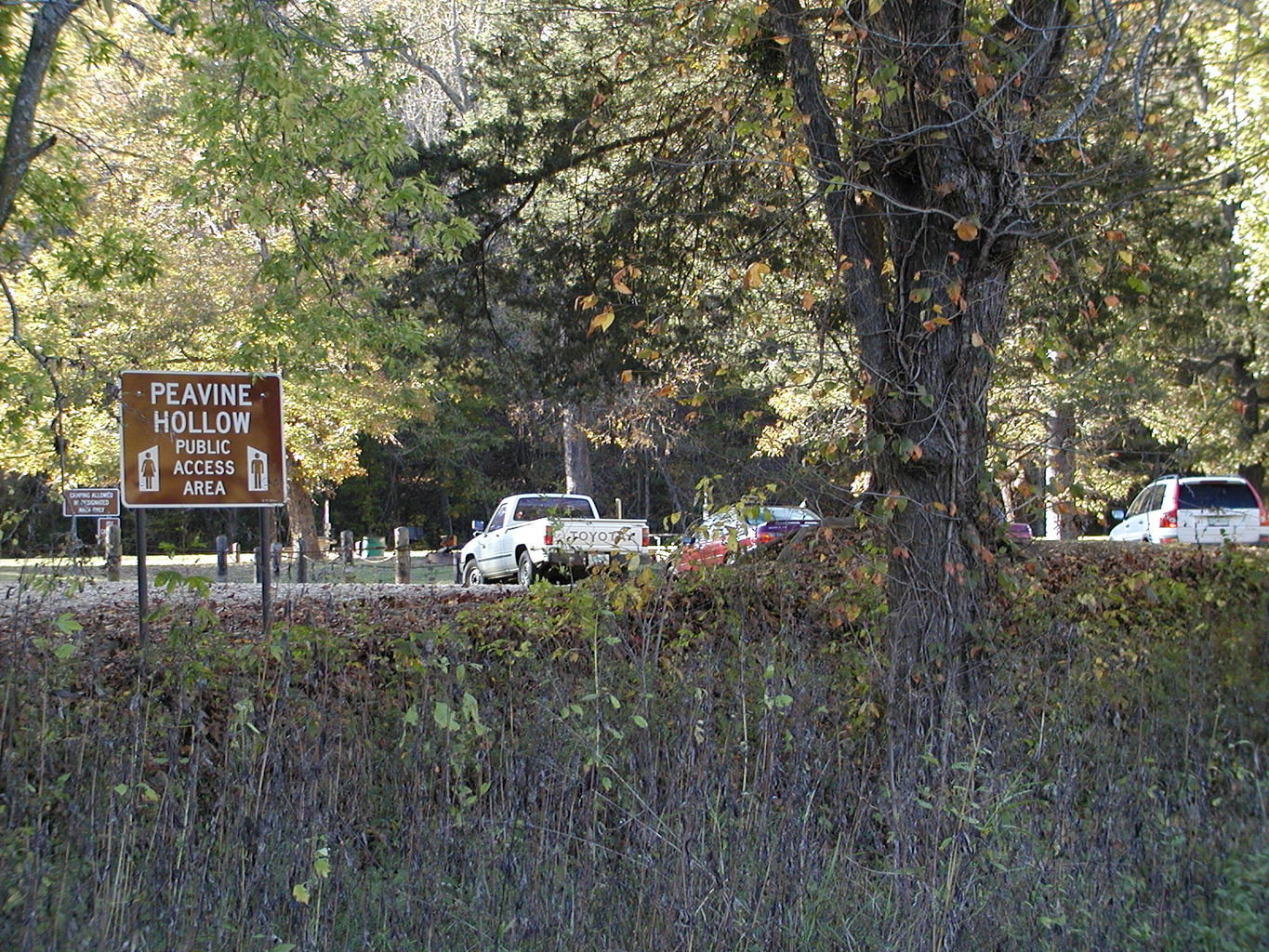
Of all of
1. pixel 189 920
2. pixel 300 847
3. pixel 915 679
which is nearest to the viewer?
pixel 189 920

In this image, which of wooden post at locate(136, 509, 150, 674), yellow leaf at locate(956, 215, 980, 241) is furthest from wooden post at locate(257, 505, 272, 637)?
yellow leaf at locate(956, 215, 980, 241)

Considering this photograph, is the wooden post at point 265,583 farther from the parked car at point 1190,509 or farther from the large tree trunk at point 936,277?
the parked car at point 1190,509

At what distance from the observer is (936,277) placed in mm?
6820

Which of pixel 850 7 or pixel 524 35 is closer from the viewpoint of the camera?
pixel 850 7

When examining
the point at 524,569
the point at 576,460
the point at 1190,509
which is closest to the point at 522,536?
the point at 524,569

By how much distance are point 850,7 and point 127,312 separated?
18.9m

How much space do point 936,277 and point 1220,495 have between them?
66.8 ft

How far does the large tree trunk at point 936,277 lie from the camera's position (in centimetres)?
679

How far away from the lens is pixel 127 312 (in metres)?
23.2

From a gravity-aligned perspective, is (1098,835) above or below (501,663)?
below

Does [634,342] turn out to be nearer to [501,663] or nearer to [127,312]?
[501,663]

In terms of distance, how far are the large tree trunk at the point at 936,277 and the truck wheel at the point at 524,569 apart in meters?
12.2

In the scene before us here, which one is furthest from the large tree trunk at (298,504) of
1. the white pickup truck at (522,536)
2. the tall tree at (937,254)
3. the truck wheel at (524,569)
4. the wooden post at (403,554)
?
the tall tree at (937,254)

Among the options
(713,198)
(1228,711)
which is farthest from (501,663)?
(713,198)
